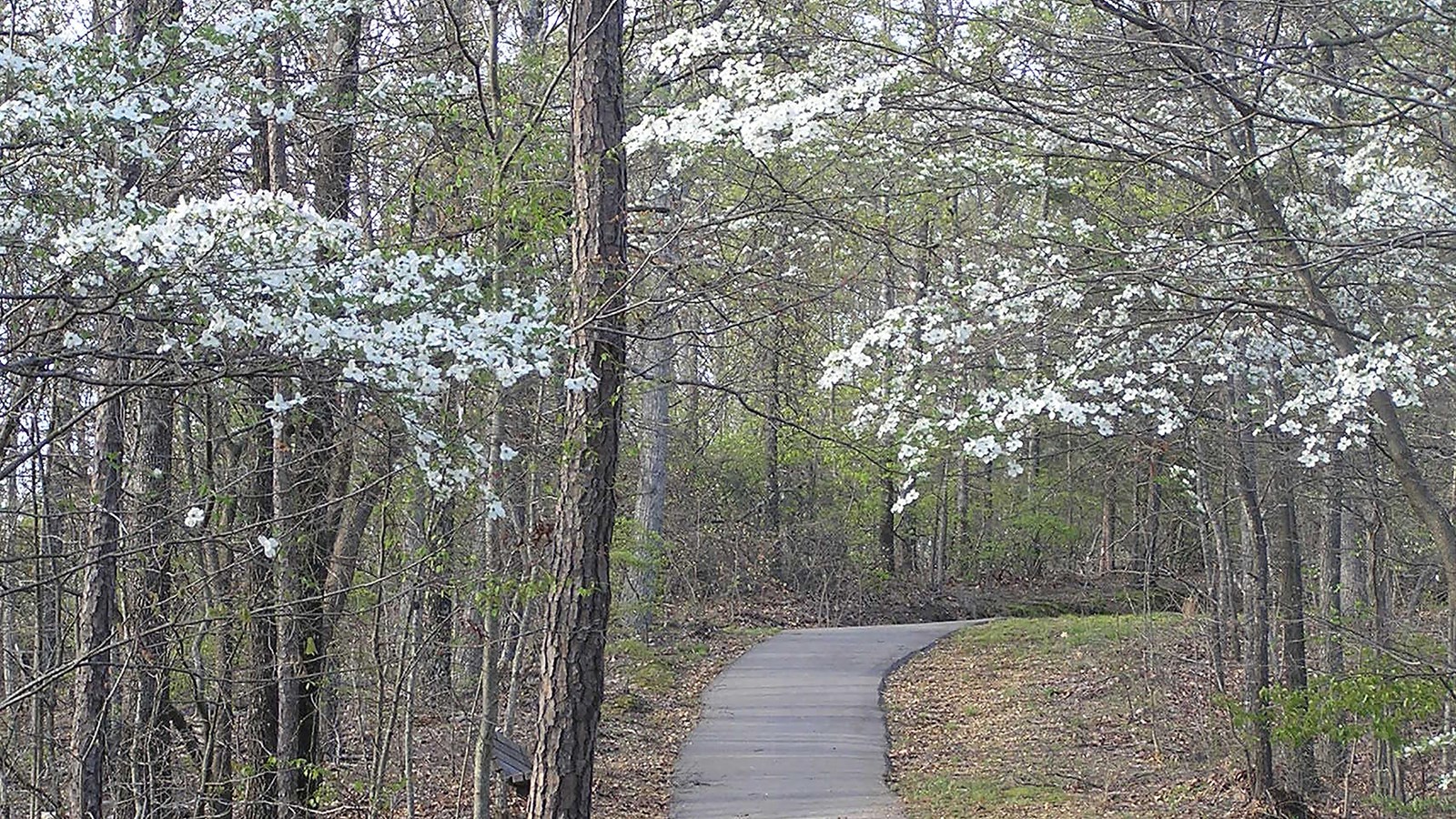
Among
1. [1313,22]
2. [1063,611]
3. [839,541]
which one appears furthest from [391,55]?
[1063,611]

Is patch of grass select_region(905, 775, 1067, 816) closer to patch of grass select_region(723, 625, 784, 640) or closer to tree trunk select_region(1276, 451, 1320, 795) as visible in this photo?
tree trunk select_region(1276, 451, 1320, 795)

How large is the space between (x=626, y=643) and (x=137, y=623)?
343 inches

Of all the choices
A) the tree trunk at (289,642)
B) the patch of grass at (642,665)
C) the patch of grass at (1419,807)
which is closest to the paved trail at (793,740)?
the patch of grass at (642,665)

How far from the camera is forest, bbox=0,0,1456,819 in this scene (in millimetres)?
5047

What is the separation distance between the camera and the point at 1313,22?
6375 millimetres

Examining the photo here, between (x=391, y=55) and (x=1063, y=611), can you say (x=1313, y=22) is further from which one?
(x=1063, y=611)

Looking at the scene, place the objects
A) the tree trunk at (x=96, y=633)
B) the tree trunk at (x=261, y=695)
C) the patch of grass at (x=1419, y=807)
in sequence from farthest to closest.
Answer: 1. the tree trunk at (x=261, y=695)
2. the patch of grass at (x=1419, y=807)
3. the tree trunk at (x=96, y=633)

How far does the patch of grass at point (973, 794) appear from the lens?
9.85m

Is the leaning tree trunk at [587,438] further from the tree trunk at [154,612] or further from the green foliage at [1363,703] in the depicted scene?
the green foliage at [1363,703]

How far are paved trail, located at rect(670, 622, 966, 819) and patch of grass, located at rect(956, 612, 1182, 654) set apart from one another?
57.4 inches

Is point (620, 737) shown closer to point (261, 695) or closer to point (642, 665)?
point (642, 665)

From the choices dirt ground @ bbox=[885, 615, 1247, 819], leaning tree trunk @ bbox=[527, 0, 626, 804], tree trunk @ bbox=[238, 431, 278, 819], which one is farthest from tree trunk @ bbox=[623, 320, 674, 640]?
leaning tree trunk @ bbox=[527, 0, 626, 804]

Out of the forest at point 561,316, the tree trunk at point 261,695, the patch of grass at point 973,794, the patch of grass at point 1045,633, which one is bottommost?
the patch of grass at point 973,794

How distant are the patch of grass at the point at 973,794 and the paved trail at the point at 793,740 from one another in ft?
1.05
